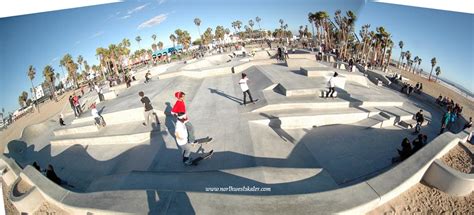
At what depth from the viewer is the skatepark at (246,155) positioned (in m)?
3.99

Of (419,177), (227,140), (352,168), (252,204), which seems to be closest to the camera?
(252,204)

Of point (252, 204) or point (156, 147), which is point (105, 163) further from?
point (252, 204)

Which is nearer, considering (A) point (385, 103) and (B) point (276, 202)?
(B) point (276, 202)

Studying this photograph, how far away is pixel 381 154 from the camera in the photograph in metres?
6.97

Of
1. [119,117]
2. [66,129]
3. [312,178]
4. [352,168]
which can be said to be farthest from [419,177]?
[66,129]

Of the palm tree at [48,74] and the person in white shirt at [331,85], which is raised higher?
the palm tree at [48,74]

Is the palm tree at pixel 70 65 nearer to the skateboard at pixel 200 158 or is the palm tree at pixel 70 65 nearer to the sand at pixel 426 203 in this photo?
the skateboard at pixel 200 158

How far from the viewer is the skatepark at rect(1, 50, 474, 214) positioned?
399 cm

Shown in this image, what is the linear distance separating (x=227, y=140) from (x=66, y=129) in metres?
8.58

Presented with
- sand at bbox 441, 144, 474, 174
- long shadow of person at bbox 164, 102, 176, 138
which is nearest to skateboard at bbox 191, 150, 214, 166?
long shadow of person at bbox 164, 102, 176, 138

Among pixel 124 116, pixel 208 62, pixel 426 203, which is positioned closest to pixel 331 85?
pixel 426 203

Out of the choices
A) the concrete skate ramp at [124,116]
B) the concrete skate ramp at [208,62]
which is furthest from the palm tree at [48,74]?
the concrete skate ramp at [124,116]

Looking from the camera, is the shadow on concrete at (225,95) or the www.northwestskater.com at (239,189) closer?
the www.northwestskater.com at (239,189)

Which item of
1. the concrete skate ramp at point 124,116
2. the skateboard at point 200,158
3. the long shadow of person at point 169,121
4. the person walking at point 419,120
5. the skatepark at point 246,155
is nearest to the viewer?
the skatepark at point 246,155
